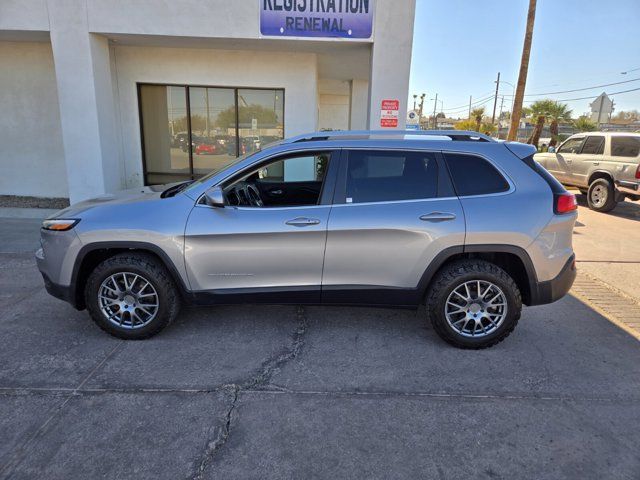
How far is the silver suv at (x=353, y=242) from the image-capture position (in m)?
3.56

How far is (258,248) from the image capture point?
3.61 meters

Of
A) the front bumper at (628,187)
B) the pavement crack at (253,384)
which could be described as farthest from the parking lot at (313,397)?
the front bumper at (628,187)

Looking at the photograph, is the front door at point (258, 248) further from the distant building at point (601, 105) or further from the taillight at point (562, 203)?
the distant building at point (601, 105)

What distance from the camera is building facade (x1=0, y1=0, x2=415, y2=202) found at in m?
7.82

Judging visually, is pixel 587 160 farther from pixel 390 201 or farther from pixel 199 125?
pixel 390 201

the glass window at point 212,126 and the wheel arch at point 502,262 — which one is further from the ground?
the glass window at point 212,126

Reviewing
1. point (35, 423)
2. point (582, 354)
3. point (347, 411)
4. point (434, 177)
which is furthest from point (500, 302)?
point (35, 423)

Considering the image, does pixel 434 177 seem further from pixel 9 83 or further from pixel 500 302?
pixel 9 83

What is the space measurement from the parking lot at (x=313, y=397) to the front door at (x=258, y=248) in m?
0.52

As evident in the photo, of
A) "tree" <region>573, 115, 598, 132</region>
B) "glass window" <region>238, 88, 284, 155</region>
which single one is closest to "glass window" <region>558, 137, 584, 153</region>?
"glass window" <region>238, 88, 284, 155</region>

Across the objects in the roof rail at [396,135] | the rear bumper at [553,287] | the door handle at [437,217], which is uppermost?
the roof rail at [396,135]

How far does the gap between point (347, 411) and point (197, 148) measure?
8732mm

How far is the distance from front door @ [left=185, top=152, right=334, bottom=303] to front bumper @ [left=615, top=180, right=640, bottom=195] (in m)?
9.16

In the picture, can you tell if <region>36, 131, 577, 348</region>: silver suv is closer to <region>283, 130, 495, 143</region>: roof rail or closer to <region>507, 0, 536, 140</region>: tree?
<region>283, 130, 495, 143</region>: roof rail
